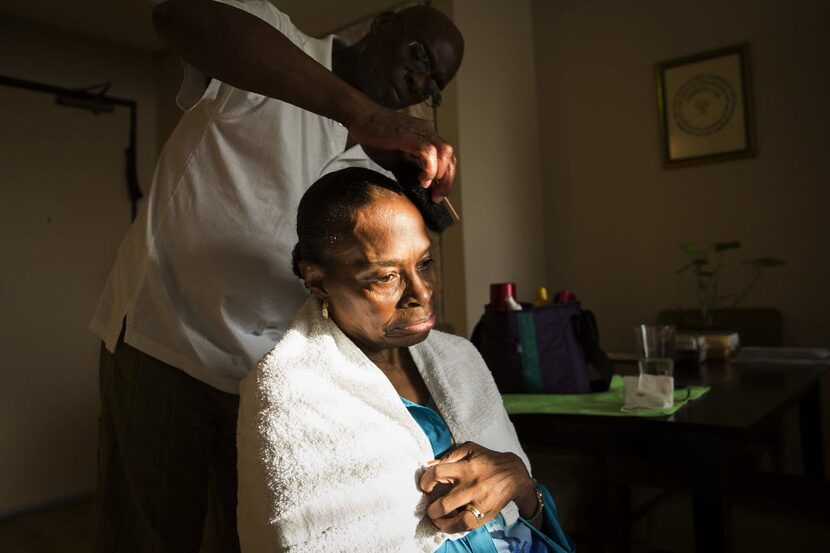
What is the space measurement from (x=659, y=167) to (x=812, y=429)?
1.48 meters

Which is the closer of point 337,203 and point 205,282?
point 337,203

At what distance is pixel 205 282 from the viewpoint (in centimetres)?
109

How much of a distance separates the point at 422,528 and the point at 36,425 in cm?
321

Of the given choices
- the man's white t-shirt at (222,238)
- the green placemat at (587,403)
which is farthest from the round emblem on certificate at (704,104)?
the man's white t-shirt at (222,238)

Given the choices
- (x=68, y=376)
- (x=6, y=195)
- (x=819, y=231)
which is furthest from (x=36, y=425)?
(x=819, y=231)

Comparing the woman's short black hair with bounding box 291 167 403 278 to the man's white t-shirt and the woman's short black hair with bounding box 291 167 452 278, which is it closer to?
the woman's short black hair with bounding box 291 167 452 278

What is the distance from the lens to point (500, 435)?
1140 millimetres

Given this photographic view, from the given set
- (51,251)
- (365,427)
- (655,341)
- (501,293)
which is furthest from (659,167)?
(51,251)

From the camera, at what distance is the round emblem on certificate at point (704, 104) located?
292 centimetres

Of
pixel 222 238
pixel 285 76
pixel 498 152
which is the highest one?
pixel 498 152

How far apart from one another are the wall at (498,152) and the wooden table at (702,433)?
1516 mm

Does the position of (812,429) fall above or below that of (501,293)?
below

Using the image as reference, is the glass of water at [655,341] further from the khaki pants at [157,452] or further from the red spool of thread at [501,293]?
the khaki pants at [157,452]

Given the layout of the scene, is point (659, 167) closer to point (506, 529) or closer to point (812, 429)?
point (812, 429)
